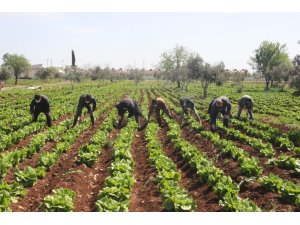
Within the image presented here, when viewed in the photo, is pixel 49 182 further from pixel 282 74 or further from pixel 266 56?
pixel 266 56

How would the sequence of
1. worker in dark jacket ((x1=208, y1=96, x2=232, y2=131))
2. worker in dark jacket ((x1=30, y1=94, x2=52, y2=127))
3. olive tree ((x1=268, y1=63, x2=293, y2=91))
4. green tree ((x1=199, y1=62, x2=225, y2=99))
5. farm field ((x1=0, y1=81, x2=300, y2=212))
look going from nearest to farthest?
farm field ((x1=0, y1=81, x2=300, y2=212))
worker in dark jacket ((x1=208, y1=96, x2=232, y2=131))
worker in dark jacket ((x1=30, y1=94, x2=52, y2=127))
green tree ((x1=199, y1=62, x2=225, y2=99))
olive tree ((x1=268, y1=63, x2=293, y2=91))

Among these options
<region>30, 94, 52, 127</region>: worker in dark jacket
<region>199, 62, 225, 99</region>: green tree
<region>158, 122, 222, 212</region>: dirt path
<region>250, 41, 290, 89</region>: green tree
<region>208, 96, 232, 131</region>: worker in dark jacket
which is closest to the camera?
<region>158, 122, 222, 212</region>: dirt path

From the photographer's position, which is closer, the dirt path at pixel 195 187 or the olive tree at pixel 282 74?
the dirt path at pixel 195 187

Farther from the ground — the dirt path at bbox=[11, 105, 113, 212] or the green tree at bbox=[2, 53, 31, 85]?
the green tree at bbox=[2, 53, 31, 85]

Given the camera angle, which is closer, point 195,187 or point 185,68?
point 195,187

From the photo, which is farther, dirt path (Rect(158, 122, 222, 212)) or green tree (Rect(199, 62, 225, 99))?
green tree (Rect(199, 62, 225, 99))

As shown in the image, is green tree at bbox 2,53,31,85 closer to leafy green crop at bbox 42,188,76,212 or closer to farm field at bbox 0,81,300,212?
farm field at bbox 0,81,300,212

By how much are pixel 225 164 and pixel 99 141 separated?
466 cm

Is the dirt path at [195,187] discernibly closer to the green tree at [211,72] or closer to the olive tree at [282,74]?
the green tree at [211,72]

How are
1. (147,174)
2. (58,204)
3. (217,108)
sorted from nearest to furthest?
(58,204)
(147,174)
(217,108)

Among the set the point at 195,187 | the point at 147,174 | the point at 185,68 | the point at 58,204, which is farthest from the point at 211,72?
the point at 58,204

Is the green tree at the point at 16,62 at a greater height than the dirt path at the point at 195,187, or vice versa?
the green tree at the point at 16,62

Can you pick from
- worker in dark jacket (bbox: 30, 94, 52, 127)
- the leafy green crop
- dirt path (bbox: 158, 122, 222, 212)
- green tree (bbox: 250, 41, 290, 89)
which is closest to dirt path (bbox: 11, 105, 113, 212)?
the leafy green crop

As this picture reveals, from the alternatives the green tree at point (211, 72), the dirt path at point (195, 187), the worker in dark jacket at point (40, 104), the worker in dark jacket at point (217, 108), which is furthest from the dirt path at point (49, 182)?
the green tree at point (211, 72)
